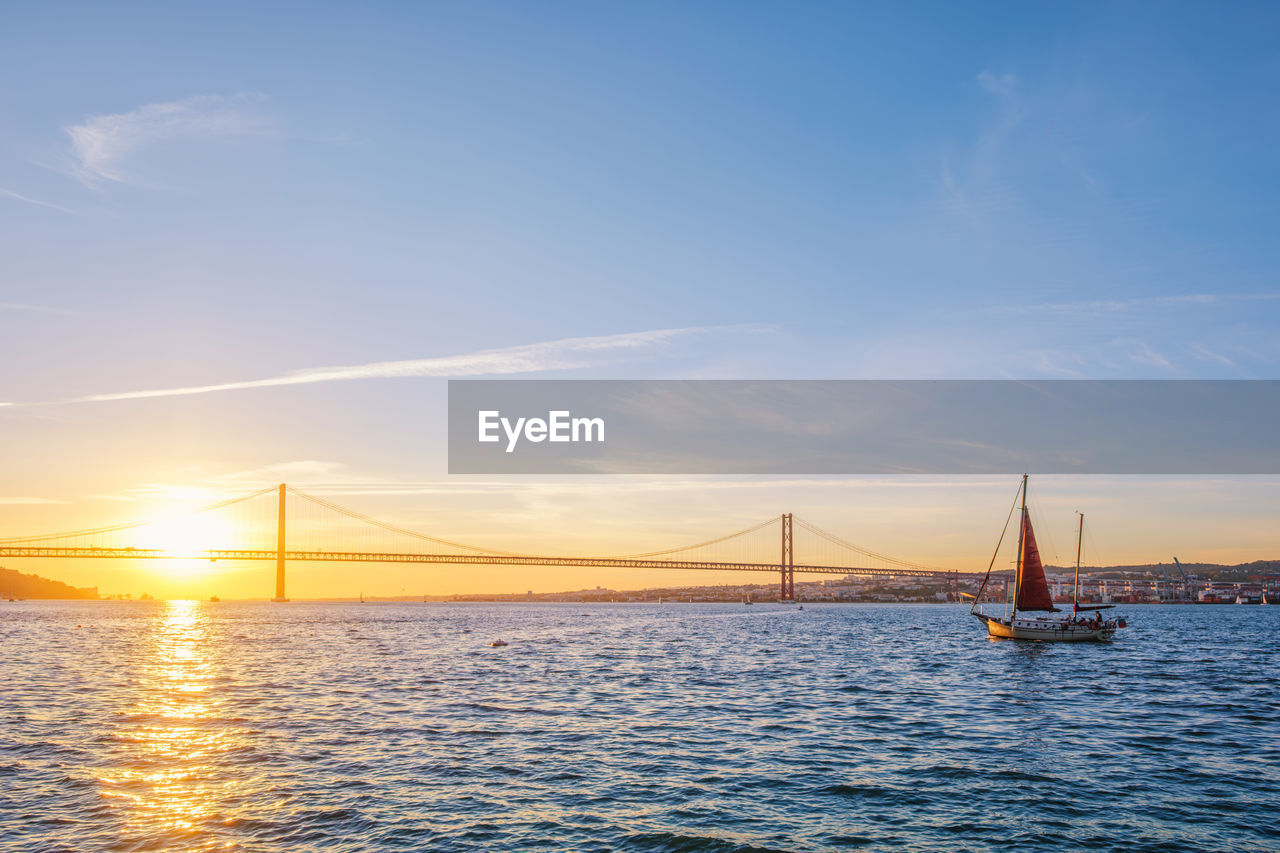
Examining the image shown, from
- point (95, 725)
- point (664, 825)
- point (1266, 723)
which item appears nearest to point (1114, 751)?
point (1266, 723)

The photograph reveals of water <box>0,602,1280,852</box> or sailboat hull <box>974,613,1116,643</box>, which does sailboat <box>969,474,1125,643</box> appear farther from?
water <box>0,602,1280,852</box>

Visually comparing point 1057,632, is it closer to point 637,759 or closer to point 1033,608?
point 1033,608

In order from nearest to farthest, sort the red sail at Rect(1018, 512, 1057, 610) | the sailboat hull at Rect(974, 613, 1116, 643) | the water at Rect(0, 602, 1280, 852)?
the water at Rect(0, 602, 1280, 852), the red sail at Rect(1018, 512, 1057, 610), the sailboat hull at Rect(974, 613, 1116, 643)

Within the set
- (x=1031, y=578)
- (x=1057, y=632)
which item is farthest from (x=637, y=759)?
(x=1057, y=632)

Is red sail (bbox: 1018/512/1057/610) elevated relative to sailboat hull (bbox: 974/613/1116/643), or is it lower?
elevated

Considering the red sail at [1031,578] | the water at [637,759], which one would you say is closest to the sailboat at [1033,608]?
the red sail at [1031,578]

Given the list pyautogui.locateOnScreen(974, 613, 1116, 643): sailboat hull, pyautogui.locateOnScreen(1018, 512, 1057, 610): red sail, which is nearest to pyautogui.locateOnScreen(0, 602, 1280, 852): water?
pyautogui.locateOnScreen(1018, 512, 1057, 610): red sail

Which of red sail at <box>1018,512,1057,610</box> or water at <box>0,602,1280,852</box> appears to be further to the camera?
red sail at <box>1018,512,1057,610</box>

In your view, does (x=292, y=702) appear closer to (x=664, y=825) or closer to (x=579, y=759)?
(x=579, y=759)
